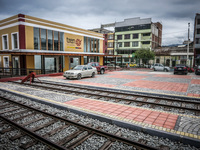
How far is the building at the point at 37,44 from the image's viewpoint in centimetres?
1958

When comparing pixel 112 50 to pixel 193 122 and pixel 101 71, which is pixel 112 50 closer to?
pixel 101 71

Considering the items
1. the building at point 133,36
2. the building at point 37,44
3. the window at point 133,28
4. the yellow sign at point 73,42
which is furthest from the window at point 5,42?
the window at point 133,28

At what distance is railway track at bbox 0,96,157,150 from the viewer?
3.73 meters

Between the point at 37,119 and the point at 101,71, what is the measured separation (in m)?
17.0

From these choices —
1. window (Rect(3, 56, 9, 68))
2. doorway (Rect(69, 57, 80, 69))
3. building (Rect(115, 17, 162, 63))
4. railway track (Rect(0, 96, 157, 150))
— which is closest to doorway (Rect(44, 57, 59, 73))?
doorway (Rect(69, 57, 80, 69))

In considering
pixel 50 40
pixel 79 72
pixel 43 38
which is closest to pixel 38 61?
pixel 43 38

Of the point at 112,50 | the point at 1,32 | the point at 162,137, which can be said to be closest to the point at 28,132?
the point at 162,137

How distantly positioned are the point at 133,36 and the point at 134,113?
2193 inches

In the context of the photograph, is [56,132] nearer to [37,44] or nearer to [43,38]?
[37,44]

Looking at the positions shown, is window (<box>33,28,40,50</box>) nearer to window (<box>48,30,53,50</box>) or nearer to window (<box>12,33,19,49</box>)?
window (<box>48,30,53,50</box>)

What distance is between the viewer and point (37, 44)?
2142 centimetres

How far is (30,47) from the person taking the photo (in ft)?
67.3

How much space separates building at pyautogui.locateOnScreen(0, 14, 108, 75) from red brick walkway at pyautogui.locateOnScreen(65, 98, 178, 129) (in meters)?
13.3

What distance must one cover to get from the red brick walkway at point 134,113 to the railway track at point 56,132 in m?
1.17
